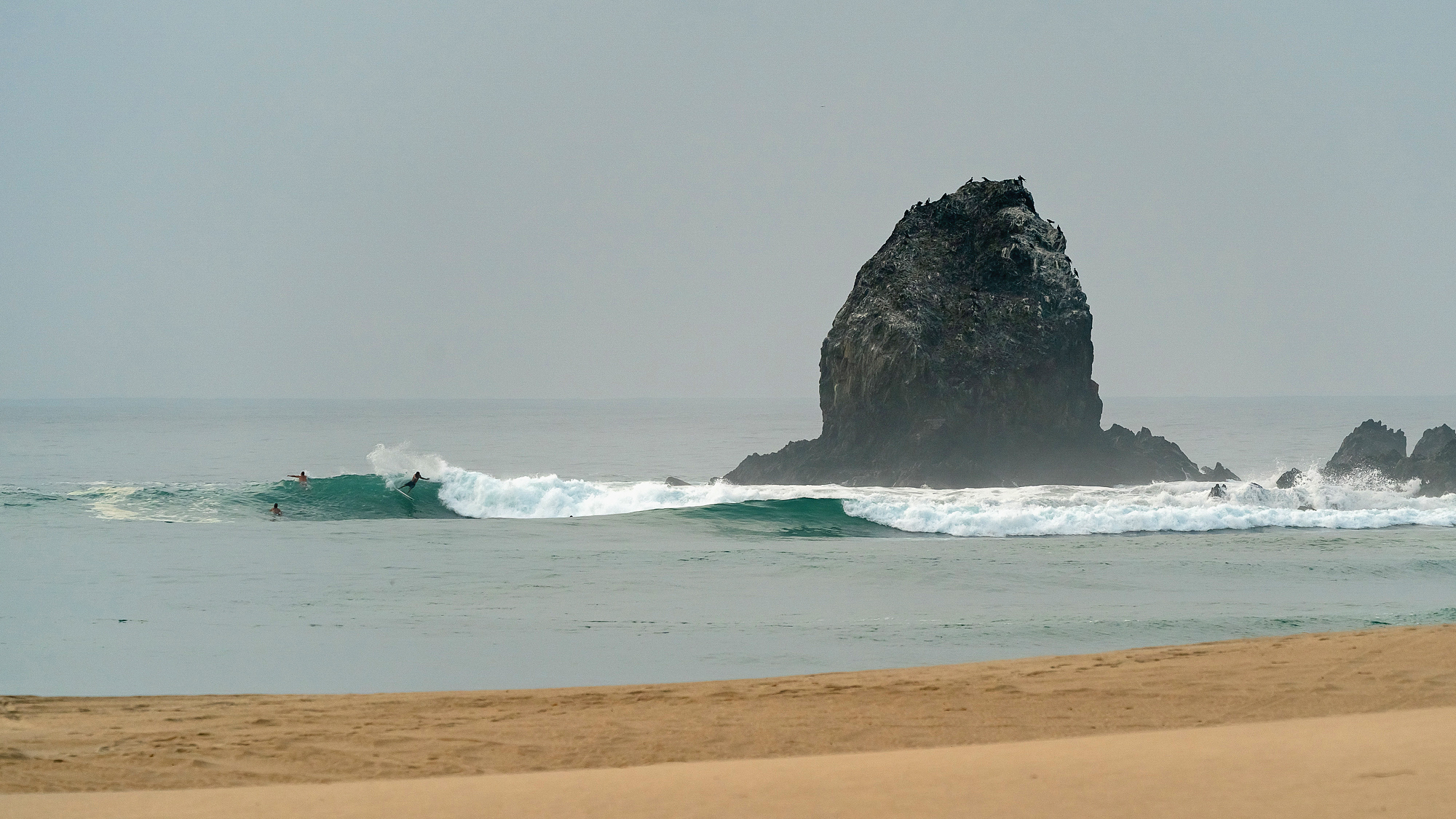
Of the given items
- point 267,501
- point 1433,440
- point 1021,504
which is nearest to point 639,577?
point 1021,504

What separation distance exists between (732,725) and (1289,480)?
31.6 metres

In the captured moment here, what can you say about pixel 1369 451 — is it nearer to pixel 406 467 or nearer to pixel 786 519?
pixel 786 519

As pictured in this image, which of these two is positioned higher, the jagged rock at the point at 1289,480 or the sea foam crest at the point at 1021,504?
the jagged rock at the point at 1289,480

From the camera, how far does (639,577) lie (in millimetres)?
17828

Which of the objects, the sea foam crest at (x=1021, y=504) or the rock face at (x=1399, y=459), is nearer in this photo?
the sea foam crest at (x=1021, y=504)

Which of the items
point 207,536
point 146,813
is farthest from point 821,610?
point 207,536

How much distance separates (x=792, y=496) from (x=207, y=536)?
15.7 metres

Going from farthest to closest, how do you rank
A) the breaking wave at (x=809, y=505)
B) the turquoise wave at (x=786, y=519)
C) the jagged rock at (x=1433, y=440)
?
the jagged rock at (x=1433, y=440)
the breaking wave at (x=809, y=505)
the turquoise wave at (x=786, y=519)

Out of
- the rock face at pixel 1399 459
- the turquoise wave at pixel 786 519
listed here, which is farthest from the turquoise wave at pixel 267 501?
the rock face at pixel 1399 459

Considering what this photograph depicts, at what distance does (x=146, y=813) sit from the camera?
18.9ft

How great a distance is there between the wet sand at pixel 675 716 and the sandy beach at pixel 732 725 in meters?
0.02

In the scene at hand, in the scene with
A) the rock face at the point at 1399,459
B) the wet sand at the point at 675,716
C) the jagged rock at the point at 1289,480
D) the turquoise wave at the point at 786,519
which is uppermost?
the rock face at the point at 1399,459

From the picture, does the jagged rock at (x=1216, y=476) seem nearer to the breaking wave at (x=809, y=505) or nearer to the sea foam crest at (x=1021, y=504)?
the sea foam crest at (x=1021, y=504)

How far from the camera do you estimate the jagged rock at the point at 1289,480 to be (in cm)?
3353
